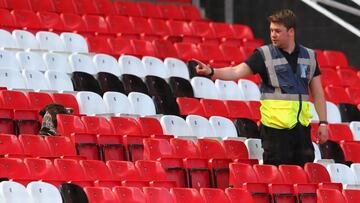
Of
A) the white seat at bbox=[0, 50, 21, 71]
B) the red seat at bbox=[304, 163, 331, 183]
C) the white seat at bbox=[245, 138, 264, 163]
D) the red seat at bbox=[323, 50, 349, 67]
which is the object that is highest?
the red seat at bbox=[323, 50, 349, 67]

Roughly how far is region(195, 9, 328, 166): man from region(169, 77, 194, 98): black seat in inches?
82.4

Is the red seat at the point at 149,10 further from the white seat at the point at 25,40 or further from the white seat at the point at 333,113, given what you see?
the white seat at the point at 333,113

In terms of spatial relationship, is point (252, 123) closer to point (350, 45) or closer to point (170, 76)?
point (170, 76)

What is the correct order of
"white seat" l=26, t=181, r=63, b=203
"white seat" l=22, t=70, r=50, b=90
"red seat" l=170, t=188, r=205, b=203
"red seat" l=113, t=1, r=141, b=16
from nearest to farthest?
"white seat" l=26, t=181, r=63, b=203 < "red seat" l=170, t=188, r=205, b=203 < "white seat" l=22, t=70, r=50, b=90 < "red seat" l=113, t=1, r=141, b=16

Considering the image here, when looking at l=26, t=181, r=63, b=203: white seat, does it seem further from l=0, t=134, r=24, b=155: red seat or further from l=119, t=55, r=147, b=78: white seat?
l=119, t=55, r=147, b=78: white seat

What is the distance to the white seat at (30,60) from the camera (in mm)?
11273

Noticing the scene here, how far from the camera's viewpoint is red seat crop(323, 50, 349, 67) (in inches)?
558

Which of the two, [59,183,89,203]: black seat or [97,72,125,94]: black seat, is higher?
[97,72,125,94]: black seat

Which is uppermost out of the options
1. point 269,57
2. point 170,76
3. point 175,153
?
point 170,76

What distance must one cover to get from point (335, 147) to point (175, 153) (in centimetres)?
172

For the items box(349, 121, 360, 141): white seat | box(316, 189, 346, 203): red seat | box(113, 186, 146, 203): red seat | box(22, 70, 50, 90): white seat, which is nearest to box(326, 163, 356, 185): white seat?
box(316, 189, 346, 203): red seat

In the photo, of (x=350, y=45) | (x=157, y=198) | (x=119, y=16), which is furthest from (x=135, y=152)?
(x=350, y=45)

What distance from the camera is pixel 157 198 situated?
8.13 meters

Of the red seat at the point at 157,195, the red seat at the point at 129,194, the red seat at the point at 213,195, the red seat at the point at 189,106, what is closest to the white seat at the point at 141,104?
the red seat at the point at 189,106
